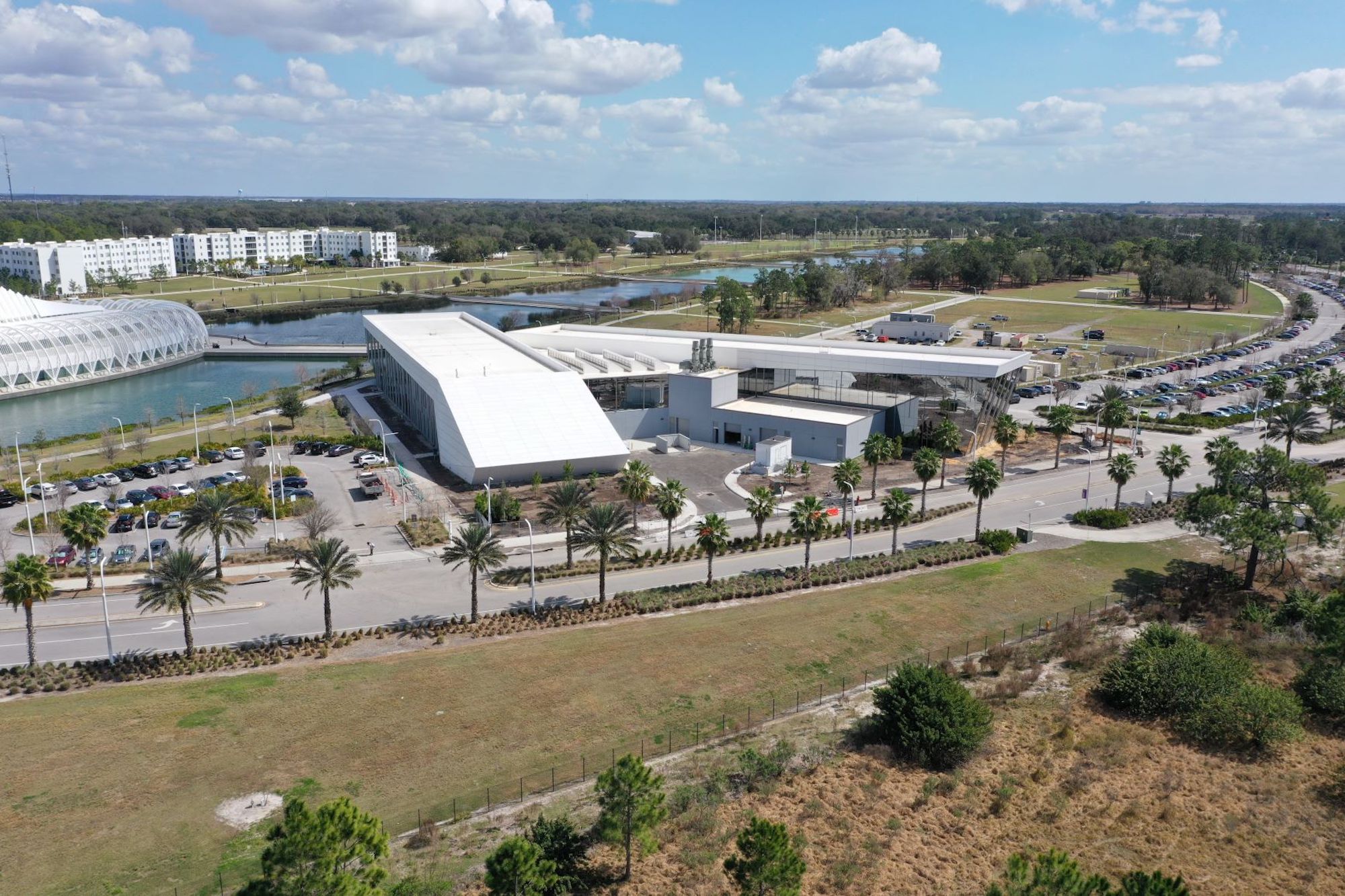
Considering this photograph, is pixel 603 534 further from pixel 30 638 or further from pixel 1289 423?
pixel 1289 423

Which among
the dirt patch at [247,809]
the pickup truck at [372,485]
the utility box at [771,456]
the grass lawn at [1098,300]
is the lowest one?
the dirt patch at [247,809]

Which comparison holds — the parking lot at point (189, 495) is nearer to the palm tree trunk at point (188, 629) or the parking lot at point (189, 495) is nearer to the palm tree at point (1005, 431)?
the palm tree trunk at point (188, 629)

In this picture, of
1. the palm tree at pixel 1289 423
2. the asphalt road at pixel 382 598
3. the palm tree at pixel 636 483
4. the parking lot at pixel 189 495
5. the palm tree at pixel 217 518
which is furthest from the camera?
the palm tree at pixel 1289 423

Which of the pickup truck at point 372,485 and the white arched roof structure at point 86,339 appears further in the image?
the white arched roof structure at point 86,339

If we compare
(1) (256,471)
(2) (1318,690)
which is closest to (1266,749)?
(2) (1318,690)

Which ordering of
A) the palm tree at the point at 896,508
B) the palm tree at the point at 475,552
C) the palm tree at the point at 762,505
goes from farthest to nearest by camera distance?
the palm tree at the point at 896,508
the palm tree at the point at 762,505
the palm tree at the point at 475,552

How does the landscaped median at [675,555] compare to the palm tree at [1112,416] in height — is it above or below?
below

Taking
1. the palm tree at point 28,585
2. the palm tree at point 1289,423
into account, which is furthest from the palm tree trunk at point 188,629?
the palm tree at point 1289,423

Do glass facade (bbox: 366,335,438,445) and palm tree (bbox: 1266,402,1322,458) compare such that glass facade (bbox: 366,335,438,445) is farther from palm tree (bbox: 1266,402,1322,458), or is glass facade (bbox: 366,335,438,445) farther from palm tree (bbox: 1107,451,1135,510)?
palm tree (bbox: 1266,402,1322,458)

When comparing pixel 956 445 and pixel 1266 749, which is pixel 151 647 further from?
pixel 956 445
